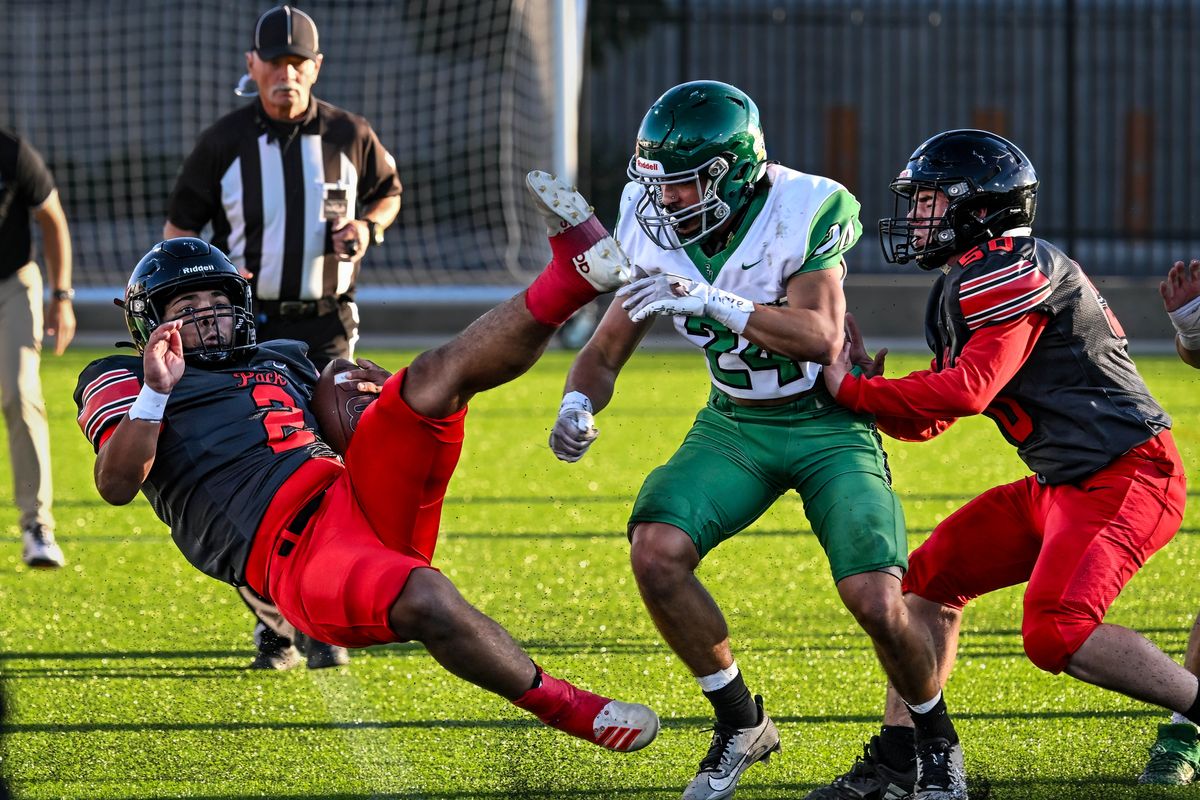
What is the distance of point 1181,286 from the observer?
3988mm

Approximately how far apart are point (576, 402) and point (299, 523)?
2.34 feet

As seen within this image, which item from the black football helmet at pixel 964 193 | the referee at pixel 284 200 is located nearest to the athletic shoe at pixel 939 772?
the black football helmet at pixel 964 193

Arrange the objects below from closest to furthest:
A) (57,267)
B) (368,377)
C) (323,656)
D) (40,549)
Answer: (368,377) < (323,656) < (40,549) < (57,267)

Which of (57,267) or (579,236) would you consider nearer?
(579,236)

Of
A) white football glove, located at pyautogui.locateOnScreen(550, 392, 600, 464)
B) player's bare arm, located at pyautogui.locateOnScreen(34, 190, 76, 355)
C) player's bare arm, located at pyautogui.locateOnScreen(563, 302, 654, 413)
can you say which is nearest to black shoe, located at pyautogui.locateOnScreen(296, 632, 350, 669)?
player's bare arm, located at pyautogui.locateOnScreen(563, 302, 654, 413)

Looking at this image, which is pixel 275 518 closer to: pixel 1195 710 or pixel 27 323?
pixel 1195 710

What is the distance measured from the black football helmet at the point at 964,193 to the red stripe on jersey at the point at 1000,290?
0.23 m

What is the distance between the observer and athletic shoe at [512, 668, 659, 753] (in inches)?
136

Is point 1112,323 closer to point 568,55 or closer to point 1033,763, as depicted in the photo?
point 1033,763

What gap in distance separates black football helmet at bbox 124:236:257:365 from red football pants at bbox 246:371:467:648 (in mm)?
433

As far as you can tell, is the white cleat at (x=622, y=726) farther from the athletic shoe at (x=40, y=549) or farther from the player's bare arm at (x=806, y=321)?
the athletic shoe at (x=40, y=549)

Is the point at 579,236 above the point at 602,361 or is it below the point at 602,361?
above

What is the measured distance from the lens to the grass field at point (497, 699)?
391 cm

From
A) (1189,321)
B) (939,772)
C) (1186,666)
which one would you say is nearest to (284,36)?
(1189,321)
